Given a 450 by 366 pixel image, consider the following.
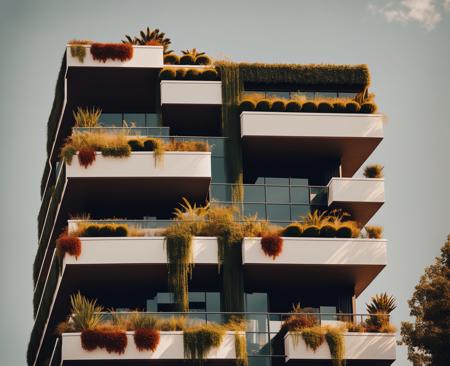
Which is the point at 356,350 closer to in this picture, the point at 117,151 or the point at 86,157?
the point at 117,151

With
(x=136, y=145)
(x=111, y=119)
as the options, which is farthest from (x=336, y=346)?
(x=111, y=119)

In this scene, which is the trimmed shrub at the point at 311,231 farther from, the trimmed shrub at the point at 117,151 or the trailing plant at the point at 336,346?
the trimmed shrub at the point at 117,151

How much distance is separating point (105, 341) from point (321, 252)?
8682 mm

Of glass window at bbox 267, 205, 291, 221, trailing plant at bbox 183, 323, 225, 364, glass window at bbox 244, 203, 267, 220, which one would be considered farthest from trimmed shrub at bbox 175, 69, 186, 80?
trailing plant at bbox 183, 323, 225, 364

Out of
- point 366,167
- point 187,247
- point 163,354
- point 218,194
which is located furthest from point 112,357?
point 366,167

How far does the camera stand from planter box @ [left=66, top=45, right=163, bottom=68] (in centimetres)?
5728

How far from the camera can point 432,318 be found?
5869 cm

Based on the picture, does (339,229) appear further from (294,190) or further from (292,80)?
(292,80)

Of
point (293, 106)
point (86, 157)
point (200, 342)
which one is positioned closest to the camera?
point (200, 342)

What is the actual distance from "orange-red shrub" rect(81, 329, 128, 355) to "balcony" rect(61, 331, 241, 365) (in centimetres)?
14

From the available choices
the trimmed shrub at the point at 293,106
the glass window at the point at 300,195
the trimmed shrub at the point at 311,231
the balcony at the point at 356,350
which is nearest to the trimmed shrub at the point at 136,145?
the trimmed shrub at the point at 293,106

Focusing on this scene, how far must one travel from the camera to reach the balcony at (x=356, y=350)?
51.7m

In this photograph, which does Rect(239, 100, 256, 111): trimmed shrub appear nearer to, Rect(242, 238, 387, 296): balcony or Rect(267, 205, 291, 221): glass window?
Rect(267, 205, 291, 221): glass window

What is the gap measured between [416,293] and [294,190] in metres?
6.77
